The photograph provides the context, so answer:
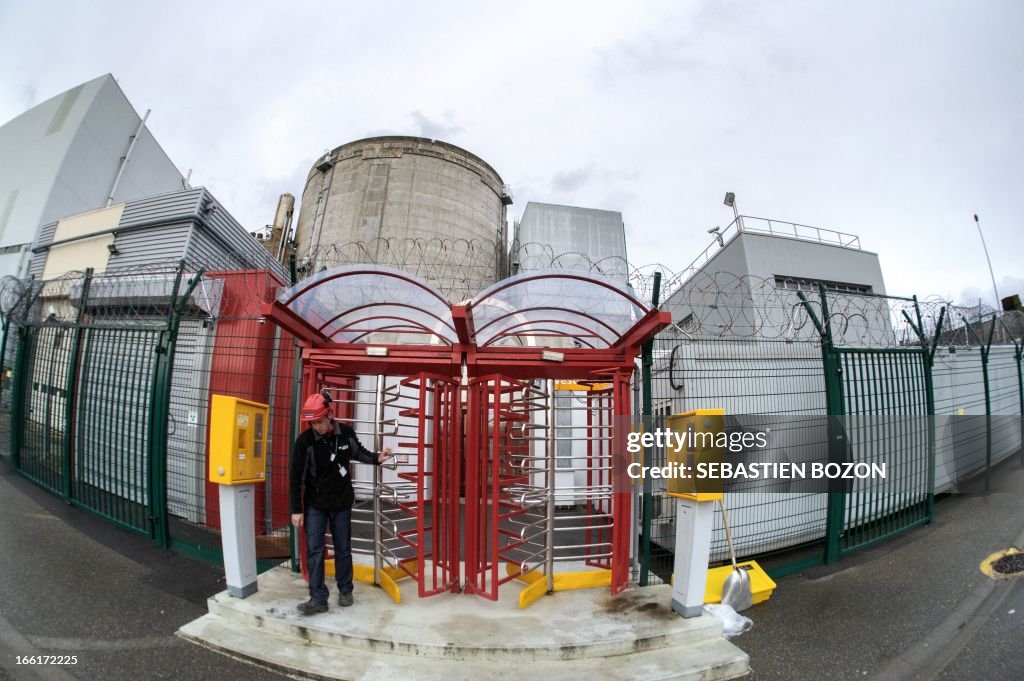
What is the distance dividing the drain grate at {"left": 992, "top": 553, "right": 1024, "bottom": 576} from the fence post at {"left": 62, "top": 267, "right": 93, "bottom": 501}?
438 inches

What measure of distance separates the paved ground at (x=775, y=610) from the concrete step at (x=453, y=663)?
13 centimetres

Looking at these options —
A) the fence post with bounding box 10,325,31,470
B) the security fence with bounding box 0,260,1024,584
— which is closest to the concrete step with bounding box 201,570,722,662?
the security fence with bounding box 0,260,1024,584

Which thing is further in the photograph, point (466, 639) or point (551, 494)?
point (551, 494)

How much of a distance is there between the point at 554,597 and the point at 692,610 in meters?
1.20

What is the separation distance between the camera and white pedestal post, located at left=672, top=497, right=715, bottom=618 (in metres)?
3.64

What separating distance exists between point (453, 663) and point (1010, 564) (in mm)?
5654

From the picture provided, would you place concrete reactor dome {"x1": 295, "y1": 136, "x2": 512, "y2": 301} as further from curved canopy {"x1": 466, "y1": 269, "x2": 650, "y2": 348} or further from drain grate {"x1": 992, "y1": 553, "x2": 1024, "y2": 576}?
drain grate {"x1": 992, "y1": 553, "x2": 1024, "y2": 576}

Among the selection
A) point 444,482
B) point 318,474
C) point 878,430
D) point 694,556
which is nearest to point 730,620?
point 694,556

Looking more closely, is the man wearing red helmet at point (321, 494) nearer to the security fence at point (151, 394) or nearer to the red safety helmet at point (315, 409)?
the red safety helmet at point (315, 409)

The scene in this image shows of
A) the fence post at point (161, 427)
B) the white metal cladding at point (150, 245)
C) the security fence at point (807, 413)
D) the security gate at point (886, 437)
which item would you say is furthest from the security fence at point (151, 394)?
the security gate at point (886, 437)

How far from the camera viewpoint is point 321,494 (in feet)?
12.1

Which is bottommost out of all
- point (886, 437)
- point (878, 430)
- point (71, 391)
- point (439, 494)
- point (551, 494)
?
point (439, 494)

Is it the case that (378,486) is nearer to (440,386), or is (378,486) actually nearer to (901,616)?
(440,386)

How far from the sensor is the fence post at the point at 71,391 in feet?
20.1
